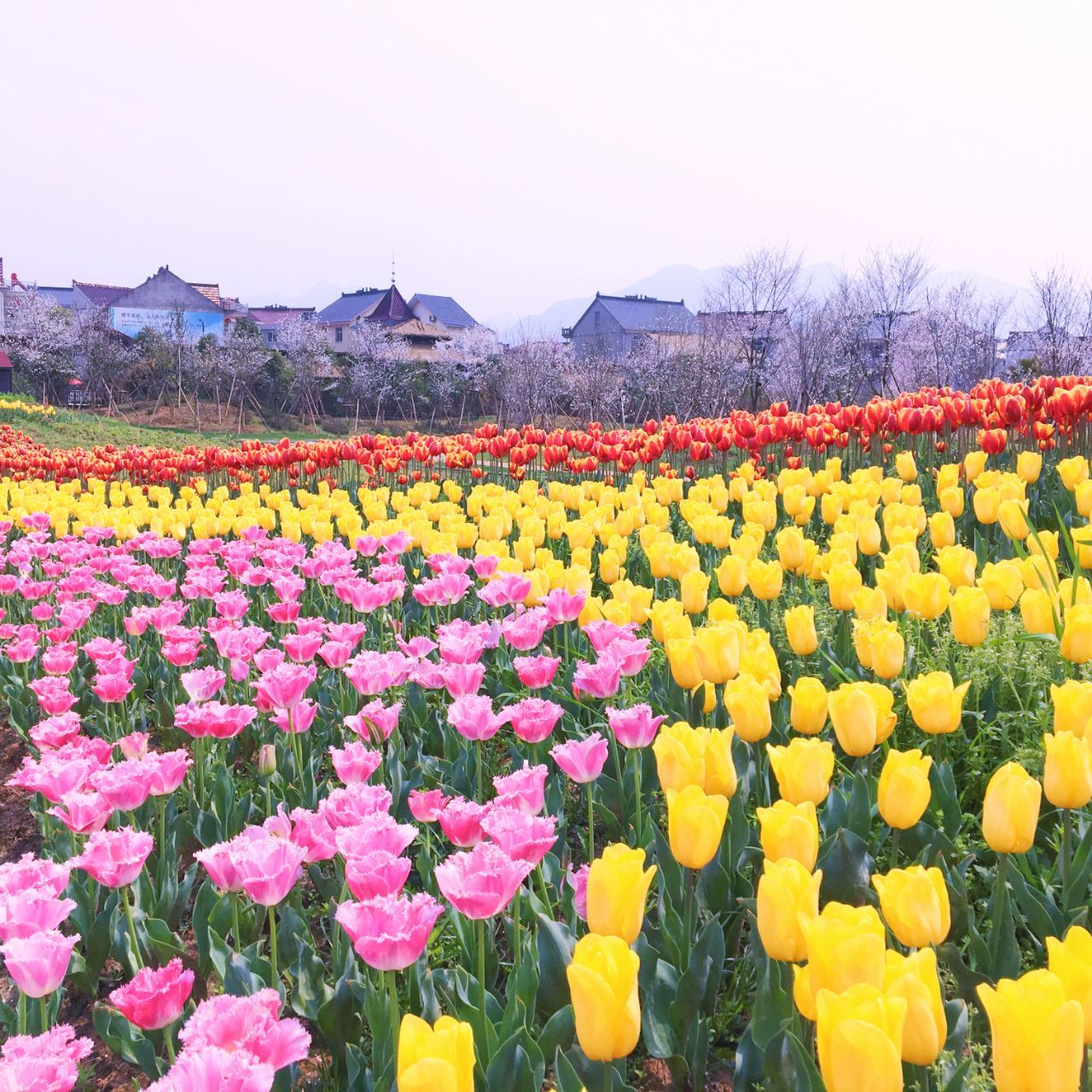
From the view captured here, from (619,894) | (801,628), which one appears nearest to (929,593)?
(801,628)

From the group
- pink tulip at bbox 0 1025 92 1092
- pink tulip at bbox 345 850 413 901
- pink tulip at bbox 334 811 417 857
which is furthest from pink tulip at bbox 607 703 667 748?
pink tulip at bbox 0 1025 92 1092

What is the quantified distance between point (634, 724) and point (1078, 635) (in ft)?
3.50

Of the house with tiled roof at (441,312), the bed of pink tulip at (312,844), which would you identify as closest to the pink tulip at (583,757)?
the bed of pink tulip at (312,844)

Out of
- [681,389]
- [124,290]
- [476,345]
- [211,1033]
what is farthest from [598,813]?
[124,290]

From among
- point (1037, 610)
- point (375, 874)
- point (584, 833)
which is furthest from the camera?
point (584, 833)

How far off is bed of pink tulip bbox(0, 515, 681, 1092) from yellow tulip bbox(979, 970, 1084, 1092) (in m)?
0.67

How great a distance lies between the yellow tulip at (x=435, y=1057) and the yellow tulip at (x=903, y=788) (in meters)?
0.97

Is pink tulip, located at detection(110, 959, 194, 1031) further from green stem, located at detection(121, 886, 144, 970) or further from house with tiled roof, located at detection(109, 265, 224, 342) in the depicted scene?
house with tiled roof, located at detection(109, 265, 224, 342)

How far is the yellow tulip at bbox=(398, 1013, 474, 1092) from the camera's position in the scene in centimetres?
Result: 105

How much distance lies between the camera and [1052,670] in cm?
293

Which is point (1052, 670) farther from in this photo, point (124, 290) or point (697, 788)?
point (124, 290)

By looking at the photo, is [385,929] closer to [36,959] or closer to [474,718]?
[36,959]

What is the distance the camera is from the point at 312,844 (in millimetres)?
1976

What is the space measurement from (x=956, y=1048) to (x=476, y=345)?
61406 mm
